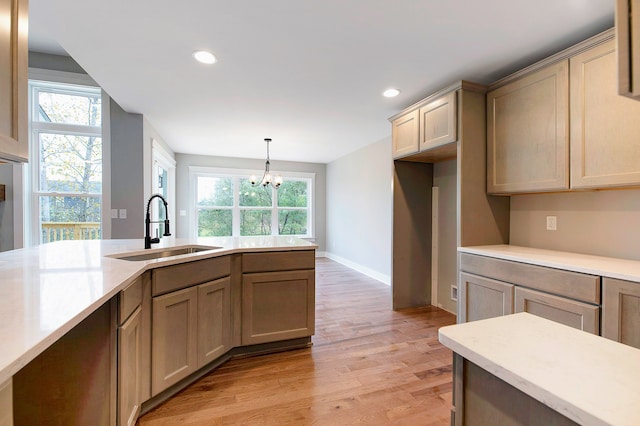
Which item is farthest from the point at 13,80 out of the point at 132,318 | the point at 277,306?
the point at 277,306

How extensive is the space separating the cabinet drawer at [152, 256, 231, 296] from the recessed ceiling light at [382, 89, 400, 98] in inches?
84.2

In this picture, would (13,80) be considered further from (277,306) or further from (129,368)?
(277,306)

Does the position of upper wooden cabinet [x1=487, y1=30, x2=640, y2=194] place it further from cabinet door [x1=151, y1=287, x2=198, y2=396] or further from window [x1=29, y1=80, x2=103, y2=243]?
window [x1=29, y1=80, x2=103, y2=243]

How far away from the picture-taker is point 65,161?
3502 mm

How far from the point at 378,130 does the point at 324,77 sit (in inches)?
73.8

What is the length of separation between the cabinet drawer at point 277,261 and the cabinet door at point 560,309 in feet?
5.20

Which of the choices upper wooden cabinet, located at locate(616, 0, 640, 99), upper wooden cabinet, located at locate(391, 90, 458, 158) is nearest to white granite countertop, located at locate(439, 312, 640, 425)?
upper wooden cabinet, located at locate(616, 0, 640, 99)

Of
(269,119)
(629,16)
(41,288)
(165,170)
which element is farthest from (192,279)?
(165,170)

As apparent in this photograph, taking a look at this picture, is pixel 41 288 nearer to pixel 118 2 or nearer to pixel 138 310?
pixel 138 310

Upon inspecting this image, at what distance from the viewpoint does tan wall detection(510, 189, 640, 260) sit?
6.30 feet

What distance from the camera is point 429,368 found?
2199mm

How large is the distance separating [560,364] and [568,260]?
1.71 m

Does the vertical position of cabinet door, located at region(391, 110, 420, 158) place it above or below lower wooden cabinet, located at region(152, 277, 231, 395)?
above

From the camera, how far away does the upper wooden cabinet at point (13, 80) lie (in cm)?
111
